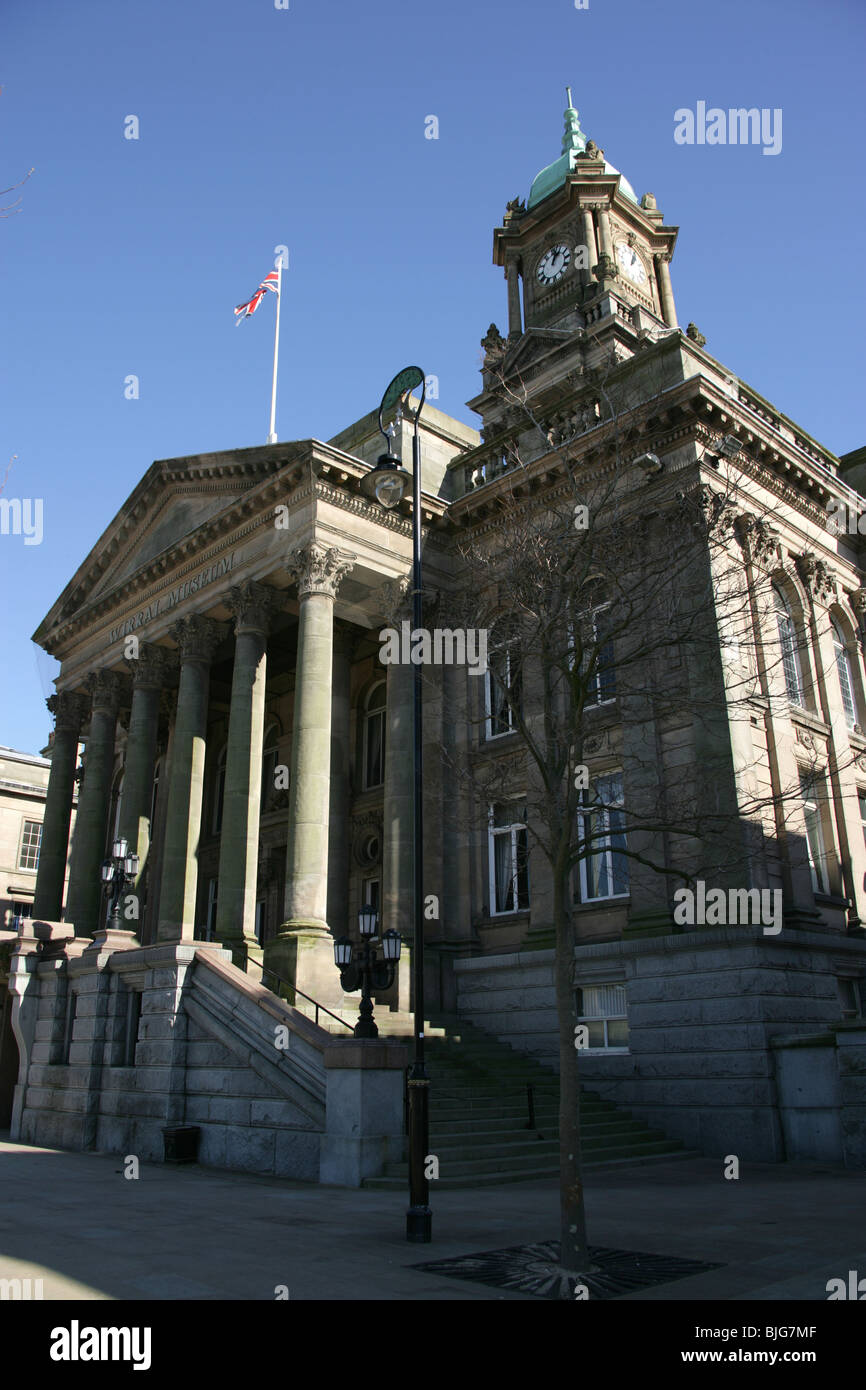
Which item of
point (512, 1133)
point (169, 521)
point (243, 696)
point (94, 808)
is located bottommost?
point (512, 1133)

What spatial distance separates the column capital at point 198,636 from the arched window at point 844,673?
17.5 metres

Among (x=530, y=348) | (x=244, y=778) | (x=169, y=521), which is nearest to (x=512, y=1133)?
(x=244, y=778)

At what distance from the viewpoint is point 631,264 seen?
3975 cm

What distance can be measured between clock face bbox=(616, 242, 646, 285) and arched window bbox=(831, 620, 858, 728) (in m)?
18.9

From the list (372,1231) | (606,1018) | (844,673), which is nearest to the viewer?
(372,1231)

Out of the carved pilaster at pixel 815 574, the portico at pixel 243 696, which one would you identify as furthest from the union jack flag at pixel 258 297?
the carved pilaster at pixel 815 574

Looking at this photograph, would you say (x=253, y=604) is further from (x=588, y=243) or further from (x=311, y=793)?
(x=588, y=243)

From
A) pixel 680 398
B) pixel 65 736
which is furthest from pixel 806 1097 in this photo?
pixel 65 736

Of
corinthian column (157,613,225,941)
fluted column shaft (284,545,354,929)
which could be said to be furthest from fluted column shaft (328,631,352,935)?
fluted column shaft (284,545,354,929)

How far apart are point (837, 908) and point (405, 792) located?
34.9 ft

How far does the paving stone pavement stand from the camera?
868 centimetres

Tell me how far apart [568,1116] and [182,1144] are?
1174 centimetres

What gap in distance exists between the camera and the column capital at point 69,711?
35.7 meters
